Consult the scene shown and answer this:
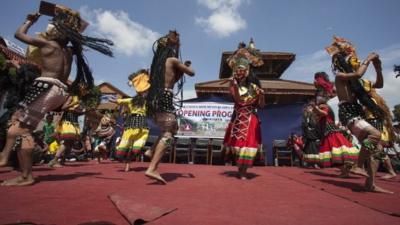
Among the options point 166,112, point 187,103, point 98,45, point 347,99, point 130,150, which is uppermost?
point 187,103

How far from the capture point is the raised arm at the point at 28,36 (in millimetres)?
3285

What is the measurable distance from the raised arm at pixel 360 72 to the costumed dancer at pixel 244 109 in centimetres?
136

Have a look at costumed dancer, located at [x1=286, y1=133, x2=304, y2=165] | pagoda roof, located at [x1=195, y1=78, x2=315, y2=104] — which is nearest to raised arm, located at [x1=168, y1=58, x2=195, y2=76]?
costumed dancer, located at [x1=286, y1=133, x2=304, y2=165]

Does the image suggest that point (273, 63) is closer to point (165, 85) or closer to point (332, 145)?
point (332, 145)

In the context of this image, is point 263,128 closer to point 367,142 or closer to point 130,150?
point 130,150

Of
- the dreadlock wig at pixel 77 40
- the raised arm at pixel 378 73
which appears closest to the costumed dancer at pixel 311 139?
the raised arm at pixel 378 73

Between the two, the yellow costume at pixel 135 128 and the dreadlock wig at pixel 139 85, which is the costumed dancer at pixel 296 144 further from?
the dreadlock wig at pixel 139 85

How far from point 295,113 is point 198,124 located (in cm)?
345

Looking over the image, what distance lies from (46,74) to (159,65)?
139 cm

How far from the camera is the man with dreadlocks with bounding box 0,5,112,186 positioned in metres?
3.11

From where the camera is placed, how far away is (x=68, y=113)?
623 centimetres

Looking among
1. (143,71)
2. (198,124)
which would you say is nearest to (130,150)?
(143,71)

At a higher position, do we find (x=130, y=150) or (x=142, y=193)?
(x=130, y=150)

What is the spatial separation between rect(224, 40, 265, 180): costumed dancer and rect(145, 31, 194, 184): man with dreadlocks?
112 centimetres
